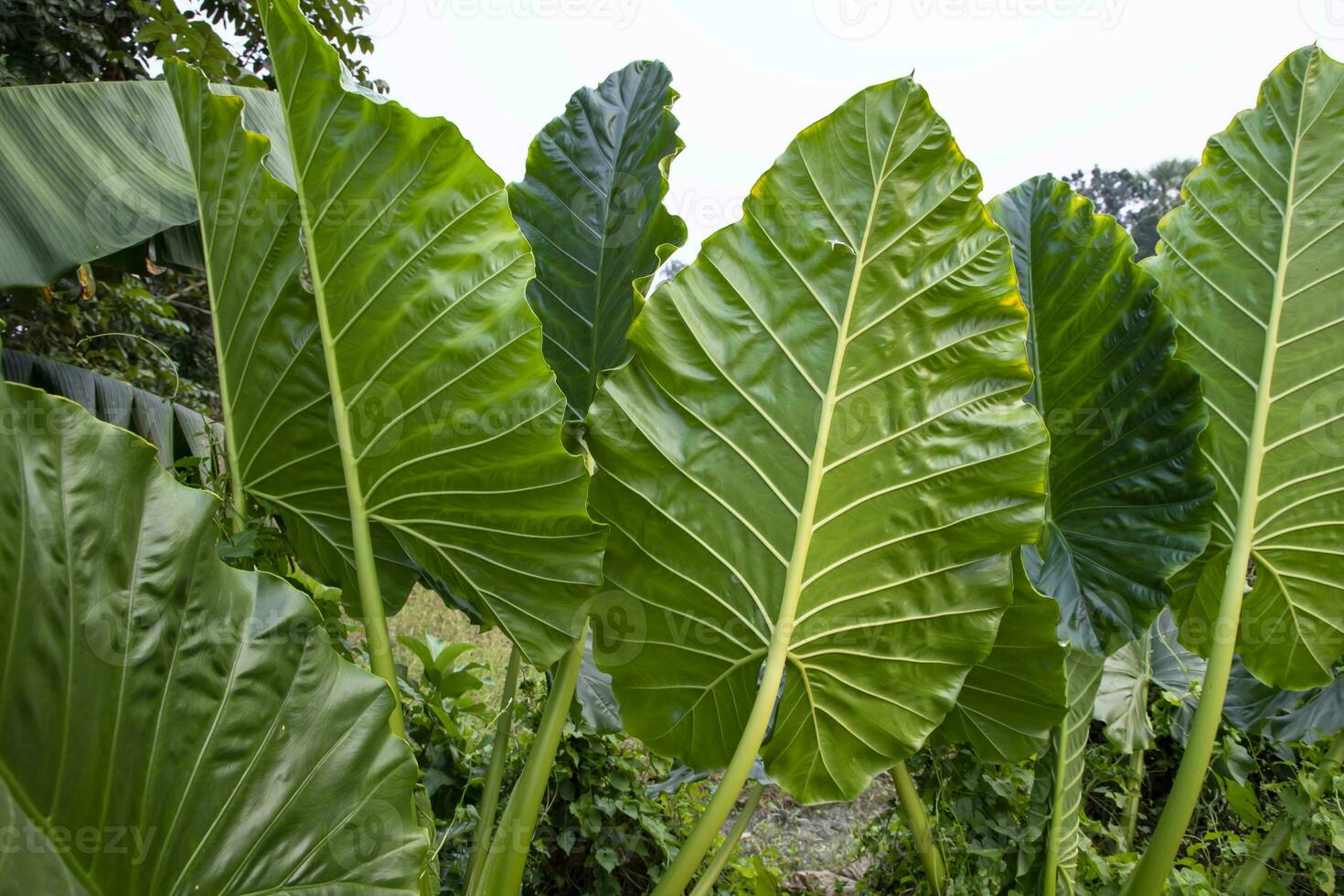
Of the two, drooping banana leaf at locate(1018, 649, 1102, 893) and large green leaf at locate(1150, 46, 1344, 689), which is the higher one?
large green leaf at locate(1150, 46, 1344, 689)

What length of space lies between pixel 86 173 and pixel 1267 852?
7.35 feet

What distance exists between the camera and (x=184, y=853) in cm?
65

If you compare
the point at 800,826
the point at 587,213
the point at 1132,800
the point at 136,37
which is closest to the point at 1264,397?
the point at 587,213

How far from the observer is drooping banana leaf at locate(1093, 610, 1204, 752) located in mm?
1821

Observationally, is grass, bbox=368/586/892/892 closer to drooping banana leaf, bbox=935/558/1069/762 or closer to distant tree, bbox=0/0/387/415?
drooping banana leaf, bbox=935/558/1069/762

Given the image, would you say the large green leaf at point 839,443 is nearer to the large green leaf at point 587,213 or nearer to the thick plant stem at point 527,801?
the thick plant stem at point 527,801

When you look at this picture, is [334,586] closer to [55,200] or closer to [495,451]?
[495,451]

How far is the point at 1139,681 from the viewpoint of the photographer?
194 cm

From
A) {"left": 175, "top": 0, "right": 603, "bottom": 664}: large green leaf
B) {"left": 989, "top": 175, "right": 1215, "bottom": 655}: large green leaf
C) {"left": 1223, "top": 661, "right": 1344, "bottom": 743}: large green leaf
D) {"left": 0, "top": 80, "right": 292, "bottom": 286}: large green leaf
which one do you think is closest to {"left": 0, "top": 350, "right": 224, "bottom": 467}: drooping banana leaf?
{"left": 0, "top": 80, "right": 292, "bottom": 286}: large green leaf

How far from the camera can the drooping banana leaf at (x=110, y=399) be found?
1.49 m

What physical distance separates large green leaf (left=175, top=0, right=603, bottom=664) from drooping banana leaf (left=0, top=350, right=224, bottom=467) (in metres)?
0.52

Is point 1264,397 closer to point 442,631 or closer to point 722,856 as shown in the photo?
point 722,856

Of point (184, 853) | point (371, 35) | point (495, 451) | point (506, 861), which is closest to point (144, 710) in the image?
point (184, 853)

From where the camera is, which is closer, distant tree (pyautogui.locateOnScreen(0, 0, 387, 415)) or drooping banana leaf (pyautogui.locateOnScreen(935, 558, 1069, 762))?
drooping banana leaf (pyautogui.locateOnScreen(935, 558, 1069, 762))
